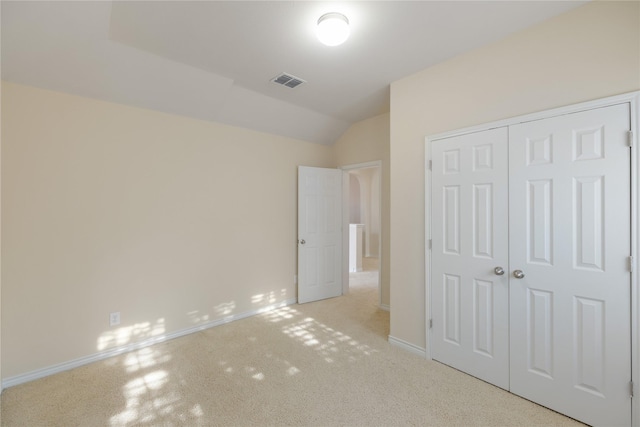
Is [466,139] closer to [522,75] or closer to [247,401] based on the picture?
[522,75]

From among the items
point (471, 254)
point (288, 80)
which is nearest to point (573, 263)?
point (471, 254)

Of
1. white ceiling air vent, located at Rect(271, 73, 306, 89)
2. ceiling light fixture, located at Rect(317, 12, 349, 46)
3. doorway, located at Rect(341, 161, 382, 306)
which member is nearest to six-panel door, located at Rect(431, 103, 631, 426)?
ceiling light fixture, located at Rect(317, 12, 349, 46)

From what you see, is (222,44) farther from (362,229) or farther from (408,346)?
(362,229)

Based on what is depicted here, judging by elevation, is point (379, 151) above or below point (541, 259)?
above

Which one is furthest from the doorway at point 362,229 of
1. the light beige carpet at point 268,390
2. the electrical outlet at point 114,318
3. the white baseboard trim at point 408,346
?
the electrical outlet at point 114,318

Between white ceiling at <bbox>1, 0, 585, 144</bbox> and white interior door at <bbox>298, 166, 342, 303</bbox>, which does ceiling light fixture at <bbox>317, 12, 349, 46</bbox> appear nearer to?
white ceiling at <bbox>1, 0, 585, 144</bbox>

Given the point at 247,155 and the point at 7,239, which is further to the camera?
the point at 247,155

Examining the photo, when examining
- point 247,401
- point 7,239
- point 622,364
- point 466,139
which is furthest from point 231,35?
point 622,364

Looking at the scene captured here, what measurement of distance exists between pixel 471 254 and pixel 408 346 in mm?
1139

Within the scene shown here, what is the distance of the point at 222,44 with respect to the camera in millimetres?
2293

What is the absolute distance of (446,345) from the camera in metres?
2.49

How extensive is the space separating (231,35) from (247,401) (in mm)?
2806

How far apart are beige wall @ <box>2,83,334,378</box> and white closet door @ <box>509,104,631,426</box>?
294 centimetres

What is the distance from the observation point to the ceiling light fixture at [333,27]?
1.88m
